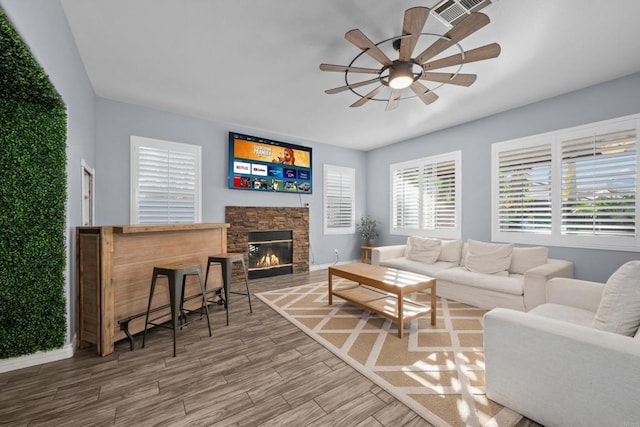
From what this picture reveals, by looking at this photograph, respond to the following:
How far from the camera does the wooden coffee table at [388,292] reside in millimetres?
2732

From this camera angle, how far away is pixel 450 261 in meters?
4.50

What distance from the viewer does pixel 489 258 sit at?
12.4ft

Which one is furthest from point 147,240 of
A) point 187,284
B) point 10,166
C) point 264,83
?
point 264,83

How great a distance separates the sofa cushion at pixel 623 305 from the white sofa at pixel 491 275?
138cm

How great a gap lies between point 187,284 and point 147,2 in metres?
2.72

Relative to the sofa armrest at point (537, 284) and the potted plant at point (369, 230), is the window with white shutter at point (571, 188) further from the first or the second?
the potted plant at point (369, 230)

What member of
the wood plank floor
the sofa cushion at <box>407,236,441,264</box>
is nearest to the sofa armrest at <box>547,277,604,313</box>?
the wood plank floor

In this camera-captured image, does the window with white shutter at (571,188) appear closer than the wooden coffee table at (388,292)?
No

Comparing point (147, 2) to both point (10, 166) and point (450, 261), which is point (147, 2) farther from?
point (450, 261)

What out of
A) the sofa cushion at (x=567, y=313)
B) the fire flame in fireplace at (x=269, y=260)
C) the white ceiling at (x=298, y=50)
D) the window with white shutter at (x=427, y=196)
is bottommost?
the fire flame in fireplace at (x=269, y=260)

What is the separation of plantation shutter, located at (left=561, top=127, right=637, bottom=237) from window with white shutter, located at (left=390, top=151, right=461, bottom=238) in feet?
5.12

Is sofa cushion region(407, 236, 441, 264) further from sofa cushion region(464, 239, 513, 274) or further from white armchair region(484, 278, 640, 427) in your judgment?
white armchair region(484, 278, 640, 427)

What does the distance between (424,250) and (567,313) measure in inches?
99.0

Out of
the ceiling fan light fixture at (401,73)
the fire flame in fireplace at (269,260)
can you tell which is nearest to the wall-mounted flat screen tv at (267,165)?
the fire flame in fireplace at (269,260)
